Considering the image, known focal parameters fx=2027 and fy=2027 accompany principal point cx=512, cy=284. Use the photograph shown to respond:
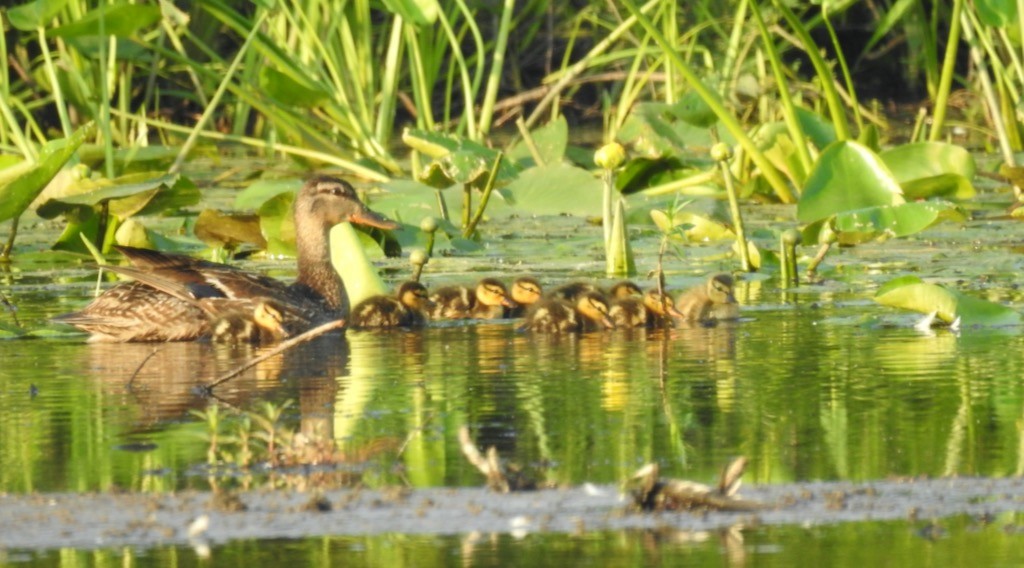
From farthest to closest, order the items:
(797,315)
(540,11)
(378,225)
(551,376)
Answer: (540,11)
(378,225)
(797,315)
(551,376)

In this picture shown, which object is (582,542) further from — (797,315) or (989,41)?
(989,41)

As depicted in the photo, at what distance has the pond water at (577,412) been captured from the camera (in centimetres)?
365

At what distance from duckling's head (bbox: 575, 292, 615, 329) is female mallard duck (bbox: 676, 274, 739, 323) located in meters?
0.30

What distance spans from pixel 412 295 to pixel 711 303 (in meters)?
1.06

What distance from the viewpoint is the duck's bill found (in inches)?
312

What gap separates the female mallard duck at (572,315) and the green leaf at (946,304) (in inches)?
37.2

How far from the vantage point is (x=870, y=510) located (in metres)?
3.86

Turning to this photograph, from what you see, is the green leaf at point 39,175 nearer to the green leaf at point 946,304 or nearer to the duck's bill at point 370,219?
the duck's bill at point 370,219

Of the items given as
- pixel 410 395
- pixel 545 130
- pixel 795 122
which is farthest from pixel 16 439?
pixel 545 130

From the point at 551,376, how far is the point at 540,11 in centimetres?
980

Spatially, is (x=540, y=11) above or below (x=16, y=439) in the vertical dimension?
above

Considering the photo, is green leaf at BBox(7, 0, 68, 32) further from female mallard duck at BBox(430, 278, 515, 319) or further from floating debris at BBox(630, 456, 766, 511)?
floating debris at BBox(630, 456, 766, 511)

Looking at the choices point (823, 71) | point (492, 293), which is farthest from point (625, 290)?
point (823, 71)

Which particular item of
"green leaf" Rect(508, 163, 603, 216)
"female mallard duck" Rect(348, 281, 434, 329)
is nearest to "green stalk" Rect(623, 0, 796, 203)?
"green leaf" Rect(508, 163, 603, 216)
